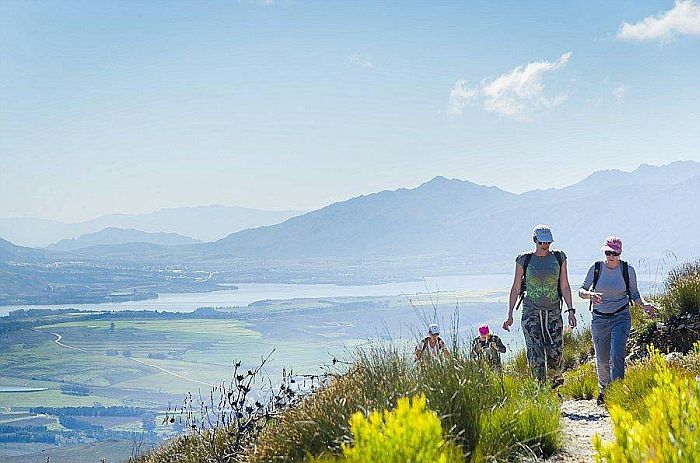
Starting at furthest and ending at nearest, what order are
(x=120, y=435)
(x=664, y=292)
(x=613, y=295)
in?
(x=120, y=435) → (x=664, y=292) → (x=613, y=295)

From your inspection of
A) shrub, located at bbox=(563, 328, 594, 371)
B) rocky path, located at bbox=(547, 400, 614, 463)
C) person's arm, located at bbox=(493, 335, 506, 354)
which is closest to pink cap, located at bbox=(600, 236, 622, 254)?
rocky path, located at bbox=(547, 400, 614, 463)

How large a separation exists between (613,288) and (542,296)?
76 centimetres

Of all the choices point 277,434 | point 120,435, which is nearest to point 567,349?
point 277,434

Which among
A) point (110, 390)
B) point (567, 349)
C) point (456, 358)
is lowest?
point (110, 390)

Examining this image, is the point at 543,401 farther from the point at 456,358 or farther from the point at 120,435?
the point at 120,435

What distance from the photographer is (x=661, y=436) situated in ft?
9.77

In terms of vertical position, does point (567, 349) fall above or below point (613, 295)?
below

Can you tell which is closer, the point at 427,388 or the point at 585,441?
the point at 427,388

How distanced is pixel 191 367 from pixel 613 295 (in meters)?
198

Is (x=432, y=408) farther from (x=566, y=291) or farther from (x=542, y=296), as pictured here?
(x=566, y=291)

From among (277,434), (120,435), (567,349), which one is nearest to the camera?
(277,434)

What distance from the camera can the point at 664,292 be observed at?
13.1m

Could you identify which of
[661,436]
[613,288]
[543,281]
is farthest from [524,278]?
[661,436]

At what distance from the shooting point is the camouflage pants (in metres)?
8.64
